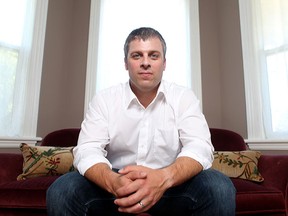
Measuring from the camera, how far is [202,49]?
8.61ft

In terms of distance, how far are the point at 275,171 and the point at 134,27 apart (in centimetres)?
186

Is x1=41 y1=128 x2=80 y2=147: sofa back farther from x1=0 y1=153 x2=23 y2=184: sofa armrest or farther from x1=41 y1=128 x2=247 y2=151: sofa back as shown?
x1=0 y1=153 x2=23 y2=184: sofa armrest

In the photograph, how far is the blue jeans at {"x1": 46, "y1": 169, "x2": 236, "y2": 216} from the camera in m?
0.82

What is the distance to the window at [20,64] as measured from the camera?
6.71 feet

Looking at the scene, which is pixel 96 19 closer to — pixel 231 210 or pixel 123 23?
pixel 123 23

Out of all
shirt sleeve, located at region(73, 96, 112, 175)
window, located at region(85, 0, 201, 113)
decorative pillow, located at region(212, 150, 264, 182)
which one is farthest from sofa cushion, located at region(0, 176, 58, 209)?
window, located at region(85, 0, 201, 113)

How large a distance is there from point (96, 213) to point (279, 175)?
44.4 inches

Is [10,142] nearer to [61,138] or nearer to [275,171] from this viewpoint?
[61,138]

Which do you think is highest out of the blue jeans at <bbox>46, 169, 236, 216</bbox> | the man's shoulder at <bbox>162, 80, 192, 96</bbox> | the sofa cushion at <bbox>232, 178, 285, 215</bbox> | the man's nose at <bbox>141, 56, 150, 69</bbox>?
the man's nose at <bbox>141, 56, 150, 69</bbox>

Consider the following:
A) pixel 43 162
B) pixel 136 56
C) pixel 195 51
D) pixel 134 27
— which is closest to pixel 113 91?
pixel 136 56

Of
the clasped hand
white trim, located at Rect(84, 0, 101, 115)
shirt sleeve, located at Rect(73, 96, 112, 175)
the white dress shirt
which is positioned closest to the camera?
the clasped hand

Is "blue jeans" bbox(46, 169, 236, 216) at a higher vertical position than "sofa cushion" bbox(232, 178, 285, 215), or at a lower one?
higher

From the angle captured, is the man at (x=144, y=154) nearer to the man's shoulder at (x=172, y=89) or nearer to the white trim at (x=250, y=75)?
the man's shoulder at (x=172, y=89)

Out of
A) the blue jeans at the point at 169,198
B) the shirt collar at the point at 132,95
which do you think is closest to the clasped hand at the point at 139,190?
the blue jeans at the point at 169,198
